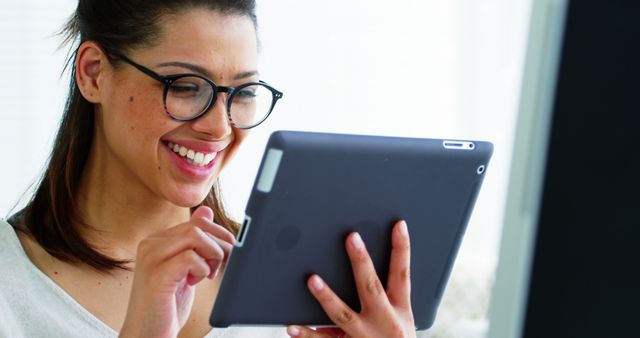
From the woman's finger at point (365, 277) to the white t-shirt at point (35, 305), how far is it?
609 mm

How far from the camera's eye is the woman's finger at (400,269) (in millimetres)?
1243

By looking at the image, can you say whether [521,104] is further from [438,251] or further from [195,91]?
[195,91]

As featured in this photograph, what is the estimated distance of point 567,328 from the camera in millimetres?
426

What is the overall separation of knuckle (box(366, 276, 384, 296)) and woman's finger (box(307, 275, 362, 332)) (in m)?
0.04

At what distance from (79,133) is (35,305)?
36 centimetres

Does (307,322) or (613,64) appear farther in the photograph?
(307,322)

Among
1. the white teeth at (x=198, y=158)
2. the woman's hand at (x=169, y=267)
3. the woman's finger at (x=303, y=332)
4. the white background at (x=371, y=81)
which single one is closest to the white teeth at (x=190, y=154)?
the white teeth at (x=198, y=158)

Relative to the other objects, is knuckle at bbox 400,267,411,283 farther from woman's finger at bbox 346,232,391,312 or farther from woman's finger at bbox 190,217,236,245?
woman's finger at bbox 190,217,236,245

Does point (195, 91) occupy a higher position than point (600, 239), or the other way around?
point (600, 239)

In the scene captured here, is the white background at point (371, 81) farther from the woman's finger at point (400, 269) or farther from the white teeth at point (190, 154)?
the woman's finger at point (400, 269)

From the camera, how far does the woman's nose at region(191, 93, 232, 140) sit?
1571 millimetres

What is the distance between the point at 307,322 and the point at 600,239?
2.83 feet

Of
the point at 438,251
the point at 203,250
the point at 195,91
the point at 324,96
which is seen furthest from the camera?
the point at 324,96

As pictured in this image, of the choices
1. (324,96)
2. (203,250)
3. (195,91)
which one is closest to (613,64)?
(203,250)
